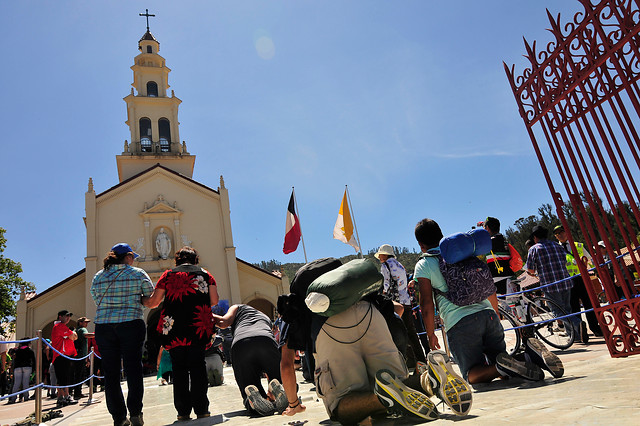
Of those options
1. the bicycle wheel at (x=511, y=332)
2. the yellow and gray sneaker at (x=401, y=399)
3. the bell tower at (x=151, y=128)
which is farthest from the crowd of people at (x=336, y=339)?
the bell tower at (x=151, y=128)

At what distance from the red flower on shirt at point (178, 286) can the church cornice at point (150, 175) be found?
21.4 meters

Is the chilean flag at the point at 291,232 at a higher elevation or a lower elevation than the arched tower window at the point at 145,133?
lower

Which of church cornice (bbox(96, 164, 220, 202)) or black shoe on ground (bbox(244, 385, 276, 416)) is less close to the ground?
church cornice (bbox(96, 164, 220, 202))

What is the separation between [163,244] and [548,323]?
68.5ft

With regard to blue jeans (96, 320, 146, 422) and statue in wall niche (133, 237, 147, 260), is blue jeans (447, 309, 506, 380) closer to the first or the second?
blue jeans (96, 320, 146, 422)

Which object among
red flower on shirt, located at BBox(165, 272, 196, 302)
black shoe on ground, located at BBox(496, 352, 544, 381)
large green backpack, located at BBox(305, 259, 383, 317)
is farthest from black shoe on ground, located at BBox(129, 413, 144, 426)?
black shoe on ground, located at BBox(496, 352, 544, 381)

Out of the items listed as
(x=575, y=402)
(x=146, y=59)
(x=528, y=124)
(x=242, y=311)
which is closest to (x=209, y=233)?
(x=146, y=59)

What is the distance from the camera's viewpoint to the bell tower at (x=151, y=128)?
1066 inches

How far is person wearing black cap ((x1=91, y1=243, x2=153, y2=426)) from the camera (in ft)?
13.3

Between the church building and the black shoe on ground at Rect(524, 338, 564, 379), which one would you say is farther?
the church building

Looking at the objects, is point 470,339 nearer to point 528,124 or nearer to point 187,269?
point 528,124

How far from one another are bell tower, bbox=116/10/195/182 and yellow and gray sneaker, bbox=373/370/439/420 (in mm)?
27151

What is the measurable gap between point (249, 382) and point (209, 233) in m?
21.2

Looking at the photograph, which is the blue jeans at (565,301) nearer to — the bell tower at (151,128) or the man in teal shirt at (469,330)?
the man in teal shirt at (469,330)
